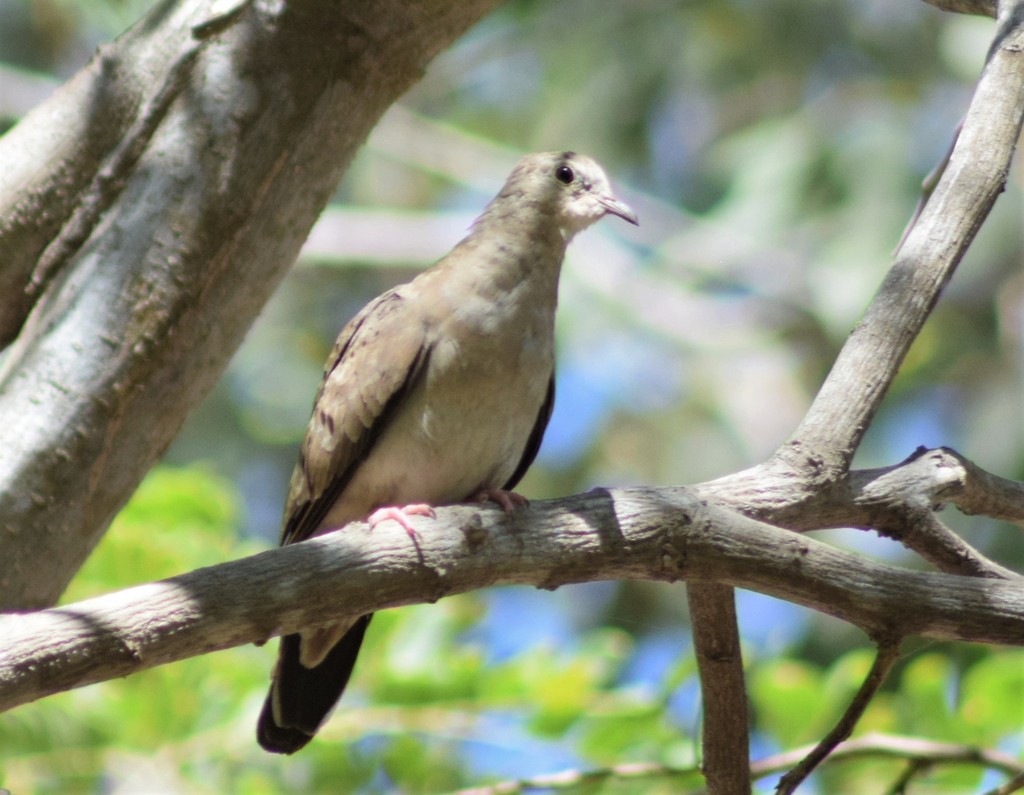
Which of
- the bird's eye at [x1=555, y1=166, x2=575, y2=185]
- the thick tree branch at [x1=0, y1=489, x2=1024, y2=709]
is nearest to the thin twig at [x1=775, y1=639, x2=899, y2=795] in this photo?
the thick tree branch at [x1=0, y1=489, x2=1024, y2=709]

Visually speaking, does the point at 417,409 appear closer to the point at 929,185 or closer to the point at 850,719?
the point at 929,185

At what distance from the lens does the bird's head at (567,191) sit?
5.62 metres

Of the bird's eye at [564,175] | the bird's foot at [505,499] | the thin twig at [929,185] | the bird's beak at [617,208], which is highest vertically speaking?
the bird's eye at [564,175]

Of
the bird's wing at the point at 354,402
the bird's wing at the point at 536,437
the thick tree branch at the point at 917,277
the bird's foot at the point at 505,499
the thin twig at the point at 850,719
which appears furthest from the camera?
the bird's wing at the point at 536,437

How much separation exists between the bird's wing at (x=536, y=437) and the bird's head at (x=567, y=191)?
70 centimetres

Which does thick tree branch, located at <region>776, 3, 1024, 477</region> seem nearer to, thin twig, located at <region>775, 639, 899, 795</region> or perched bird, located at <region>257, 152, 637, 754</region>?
thin twig, located at <region>775, 639, 899, 795</region>

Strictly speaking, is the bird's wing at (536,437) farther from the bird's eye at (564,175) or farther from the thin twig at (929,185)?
the thin twig at (929,185)

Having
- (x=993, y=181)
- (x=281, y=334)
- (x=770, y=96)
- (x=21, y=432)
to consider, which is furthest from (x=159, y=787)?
(x=770, y=96)

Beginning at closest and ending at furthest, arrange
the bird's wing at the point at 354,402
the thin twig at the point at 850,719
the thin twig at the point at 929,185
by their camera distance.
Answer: the thin twig at the point at 850,719
the thin twig at the point at 929,185
the bird's wing at the point at 354,402

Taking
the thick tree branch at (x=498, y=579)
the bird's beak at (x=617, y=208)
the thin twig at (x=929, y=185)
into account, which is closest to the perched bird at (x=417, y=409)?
the bird's beak at (x=617, y=208)

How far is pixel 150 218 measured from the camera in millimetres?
4188

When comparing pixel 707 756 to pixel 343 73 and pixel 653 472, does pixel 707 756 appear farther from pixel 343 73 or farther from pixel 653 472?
pixel 653 472

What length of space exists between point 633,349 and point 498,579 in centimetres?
903

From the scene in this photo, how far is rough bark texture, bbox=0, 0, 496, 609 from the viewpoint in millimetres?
4016
